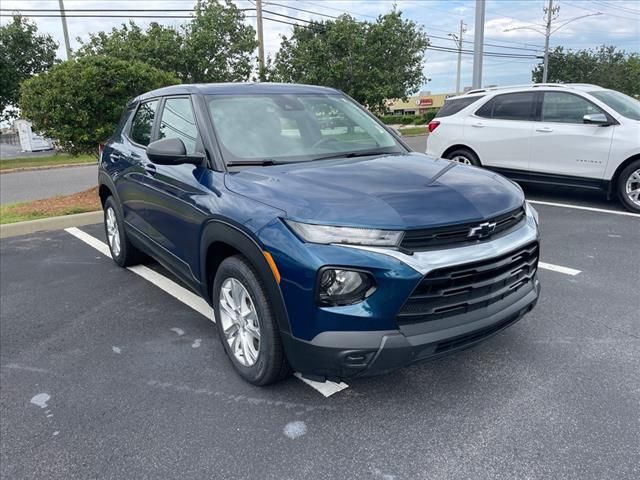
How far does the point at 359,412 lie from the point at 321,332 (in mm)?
662

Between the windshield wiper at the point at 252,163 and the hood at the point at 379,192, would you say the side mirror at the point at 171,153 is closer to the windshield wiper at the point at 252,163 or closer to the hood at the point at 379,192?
the windshield wiper at the point at 252,163

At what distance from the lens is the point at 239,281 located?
2902mm

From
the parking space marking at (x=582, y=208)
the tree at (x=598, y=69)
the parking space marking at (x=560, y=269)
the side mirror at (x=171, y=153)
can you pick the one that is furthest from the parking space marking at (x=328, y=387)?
the tree at (x=598, y=69)

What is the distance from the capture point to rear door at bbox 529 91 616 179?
23.5 ft

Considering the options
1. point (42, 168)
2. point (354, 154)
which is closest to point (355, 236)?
point (354, 154)

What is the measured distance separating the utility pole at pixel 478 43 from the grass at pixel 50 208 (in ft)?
36.7

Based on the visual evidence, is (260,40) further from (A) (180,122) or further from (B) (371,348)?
(B) (371,348)

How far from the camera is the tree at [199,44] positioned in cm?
2145

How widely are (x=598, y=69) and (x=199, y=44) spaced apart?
159 ft

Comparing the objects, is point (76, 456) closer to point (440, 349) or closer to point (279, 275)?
point (279, 275)

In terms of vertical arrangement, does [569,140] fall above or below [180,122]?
below

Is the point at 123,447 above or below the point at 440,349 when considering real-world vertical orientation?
below

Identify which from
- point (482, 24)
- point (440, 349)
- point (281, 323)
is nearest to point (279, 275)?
point (281, 323)

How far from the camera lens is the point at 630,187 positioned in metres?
7.00
